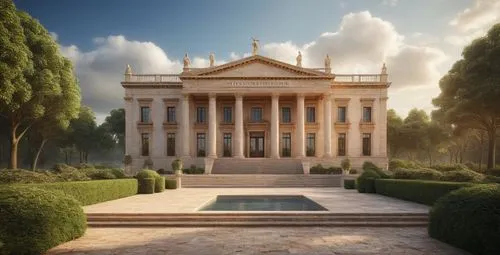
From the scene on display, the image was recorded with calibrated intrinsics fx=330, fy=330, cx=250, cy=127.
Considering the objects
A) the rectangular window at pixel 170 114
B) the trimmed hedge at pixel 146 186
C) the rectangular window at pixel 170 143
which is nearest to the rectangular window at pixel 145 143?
the rectangular window at pixel 170 143

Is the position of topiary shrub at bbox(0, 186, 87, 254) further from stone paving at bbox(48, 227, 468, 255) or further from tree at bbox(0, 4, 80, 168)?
tree at bbox(0, 4, 80, 168)

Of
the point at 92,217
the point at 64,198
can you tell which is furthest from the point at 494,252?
the point at 92,217

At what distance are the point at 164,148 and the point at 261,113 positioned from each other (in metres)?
13.7

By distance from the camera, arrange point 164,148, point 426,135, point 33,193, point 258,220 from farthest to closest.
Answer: point 426,135
point 164,148
point 258,220
point 33,193

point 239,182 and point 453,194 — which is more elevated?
point 453,194

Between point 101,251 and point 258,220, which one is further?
point 258,220

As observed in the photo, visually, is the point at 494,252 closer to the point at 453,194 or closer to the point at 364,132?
the point at 453,194

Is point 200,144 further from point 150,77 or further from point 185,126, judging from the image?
point 150,77

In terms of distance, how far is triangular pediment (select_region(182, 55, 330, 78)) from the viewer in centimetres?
4022

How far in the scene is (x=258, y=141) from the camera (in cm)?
4419

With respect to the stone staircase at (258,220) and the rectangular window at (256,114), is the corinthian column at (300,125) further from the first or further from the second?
the stone staircase at (258,220)

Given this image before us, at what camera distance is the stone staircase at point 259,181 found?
3112cm

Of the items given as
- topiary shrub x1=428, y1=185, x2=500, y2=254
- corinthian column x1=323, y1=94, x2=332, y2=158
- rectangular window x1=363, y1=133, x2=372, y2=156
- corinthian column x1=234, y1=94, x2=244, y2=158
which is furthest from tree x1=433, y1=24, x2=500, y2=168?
topiary shrub x1=428, y1=185, x2=500, y2=254

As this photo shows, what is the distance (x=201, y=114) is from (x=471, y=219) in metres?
38.1
